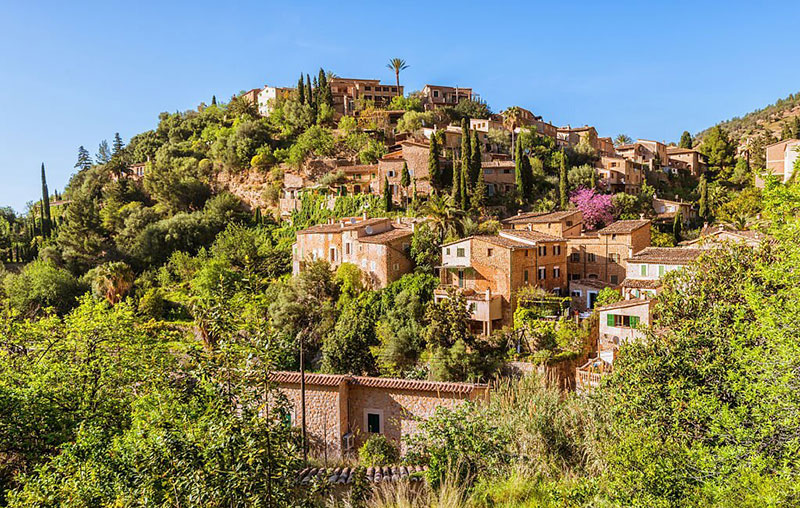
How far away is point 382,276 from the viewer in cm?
3067

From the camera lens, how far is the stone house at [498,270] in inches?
1044

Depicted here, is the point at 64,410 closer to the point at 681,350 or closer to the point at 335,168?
the point at 681,350

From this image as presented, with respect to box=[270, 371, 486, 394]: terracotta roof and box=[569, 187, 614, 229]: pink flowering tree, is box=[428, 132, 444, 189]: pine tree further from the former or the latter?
box=[270, 371, 486, 394]: terracotta roof

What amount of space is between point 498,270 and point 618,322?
22.0ft

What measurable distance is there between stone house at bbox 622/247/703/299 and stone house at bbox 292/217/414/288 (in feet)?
41.0

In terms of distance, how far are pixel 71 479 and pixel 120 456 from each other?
76 centimetres

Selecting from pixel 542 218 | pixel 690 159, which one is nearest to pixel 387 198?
pixel 542 218

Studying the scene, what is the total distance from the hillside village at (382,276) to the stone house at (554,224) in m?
0.17

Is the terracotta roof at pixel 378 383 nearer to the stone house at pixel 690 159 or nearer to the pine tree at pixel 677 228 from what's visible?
the pine tree at pixel 677 228

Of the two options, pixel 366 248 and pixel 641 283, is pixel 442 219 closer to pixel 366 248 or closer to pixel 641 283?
pixel 366 248

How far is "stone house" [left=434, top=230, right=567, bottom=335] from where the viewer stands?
2652 centimetres

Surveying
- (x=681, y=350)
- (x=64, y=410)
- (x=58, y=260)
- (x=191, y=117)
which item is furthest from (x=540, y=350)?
(x=191, y=117)

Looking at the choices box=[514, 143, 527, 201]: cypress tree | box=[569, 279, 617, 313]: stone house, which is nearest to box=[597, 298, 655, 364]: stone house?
box=[569, 279, 617, 313]: stone house

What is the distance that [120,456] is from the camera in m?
6.53
